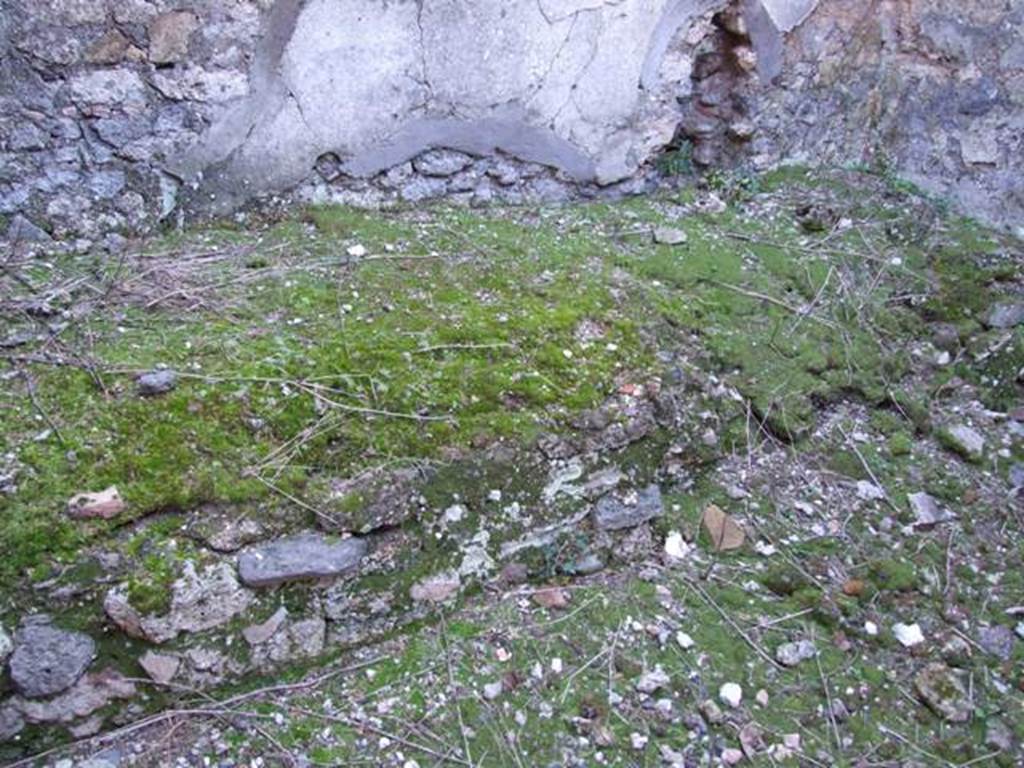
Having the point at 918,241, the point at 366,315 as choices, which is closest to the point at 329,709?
the point at 366,315

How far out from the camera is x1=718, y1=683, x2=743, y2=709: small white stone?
1954mm

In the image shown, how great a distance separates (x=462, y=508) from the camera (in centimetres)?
217

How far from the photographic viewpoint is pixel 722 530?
234 cm

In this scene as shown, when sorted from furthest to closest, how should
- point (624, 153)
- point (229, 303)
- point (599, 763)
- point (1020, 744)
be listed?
point (624, 153) → point (229, 303) → point (1020, 744) → point (599, 763)

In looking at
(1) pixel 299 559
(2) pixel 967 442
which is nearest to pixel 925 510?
(2) pixel 967 442

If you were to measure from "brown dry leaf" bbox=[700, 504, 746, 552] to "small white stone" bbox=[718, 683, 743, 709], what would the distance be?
16.2 inches

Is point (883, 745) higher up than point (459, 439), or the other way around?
point (459, 439)

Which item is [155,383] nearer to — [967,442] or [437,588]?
[437,588]

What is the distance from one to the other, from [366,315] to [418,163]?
3.18ft

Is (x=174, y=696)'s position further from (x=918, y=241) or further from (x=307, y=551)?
(x=918, y=241)

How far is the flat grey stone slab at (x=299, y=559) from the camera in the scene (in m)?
1.93

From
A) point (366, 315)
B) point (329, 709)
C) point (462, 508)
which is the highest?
point (366, 315)

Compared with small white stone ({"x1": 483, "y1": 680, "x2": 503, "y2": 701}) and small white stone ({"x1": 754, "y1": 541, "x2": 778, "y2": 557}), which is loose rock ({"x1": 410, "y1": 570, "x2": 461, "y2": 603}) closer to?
small white stone ({"x1": 483, "y1": 680, "x2": 503, "y2": 701})

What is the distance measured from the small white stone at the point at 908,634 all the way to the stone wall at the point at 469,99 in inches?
82.9
